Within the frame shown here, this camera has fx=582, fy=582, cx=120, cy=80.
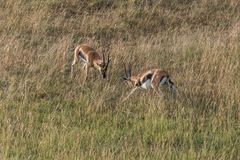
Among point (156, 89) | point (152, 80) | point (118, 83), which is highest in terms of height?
point (152, 80)

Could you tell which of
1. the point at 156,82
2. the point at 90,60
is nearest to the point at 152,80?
the point at 156,82

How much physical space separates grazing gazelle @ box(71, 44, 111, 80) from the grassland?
0.58 feet

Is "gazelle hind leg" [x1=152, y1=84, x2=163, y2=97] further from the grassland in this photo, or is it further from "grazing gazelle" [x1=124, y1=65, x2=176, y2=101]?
the grassland

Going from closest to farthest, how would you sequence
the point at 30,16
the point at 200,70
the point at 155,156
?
the point at 155,156 < the point at 200,70 < the point at 30,16

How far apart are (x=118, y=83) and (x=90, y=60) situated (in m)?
0.60

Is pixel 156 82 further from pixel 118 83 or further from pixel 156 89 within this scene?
pixel 118 83

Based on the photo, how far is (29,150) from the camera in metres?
6.59

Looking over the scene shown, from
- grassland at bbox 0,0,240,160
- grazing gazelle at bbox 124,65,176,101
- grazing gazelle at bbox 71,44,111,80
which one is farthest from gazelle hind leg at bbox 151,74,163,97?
grazing gazelle at bbox 71,44,111,80

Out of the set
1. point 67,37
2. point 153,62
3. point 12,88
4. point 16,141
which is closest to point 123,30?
point 67,37

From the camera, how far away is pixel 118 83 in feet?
30.0

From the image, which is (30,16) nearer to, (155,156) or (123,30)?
(123,30)

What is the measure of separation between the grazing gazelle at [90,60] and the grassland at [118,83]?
6.9 inches

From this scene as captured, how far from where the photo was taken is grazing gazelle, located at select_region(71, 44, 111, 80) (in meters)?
9.17

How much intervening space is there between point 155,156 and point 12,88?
298 centimetres
